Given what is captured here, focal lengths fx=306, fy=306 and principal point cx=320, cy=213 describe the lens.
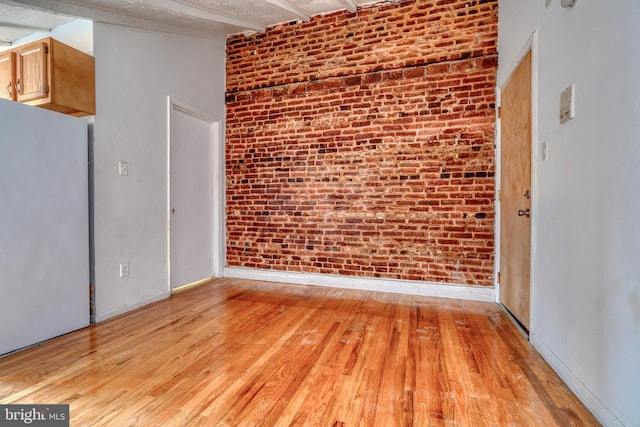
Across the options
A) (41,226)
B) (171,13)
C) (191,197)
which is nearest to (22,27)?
(171,13)

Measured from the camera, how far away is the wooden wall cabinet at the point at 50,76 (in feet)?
7.85

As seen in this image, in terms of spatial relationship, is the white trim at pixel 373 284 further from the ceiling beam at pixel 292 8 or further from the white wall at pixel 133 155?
the ceiling beam at pixel 292 8

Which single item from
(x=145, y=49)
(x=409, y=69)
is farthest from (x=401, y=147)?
(x=145, y=49)

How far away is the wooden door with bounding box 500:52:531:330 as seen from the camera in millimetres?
2473

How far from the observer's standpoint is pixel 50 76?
2391 millimetres

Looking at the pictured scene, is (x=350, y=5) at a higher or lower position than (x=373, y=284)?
higher

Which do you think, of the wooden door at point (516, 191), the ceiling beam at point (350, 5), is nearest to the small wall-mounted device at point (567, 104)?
the wooden door at point (516, 191)

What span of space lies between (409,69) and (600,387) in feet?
10.6

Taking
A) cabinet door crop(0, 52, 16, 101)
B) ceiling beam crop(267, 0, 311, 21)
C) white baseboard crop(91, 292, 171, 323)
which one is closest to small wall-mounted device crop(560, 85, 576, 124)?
ceiling beam crop(267, 0, 311, 21)

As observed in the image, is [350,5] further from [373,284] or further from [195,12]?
[373,284]

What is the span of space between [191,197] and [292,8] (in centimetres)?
260

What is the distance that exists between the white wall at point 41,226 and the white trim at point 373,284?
196 cm

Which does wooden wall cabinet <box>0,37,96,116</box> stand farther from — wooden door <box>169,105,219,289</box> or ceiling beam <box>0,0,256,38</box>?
wooden door <box>169,105,219,289</box>

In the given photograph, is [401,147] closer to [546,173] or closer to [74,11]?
[546,173]
